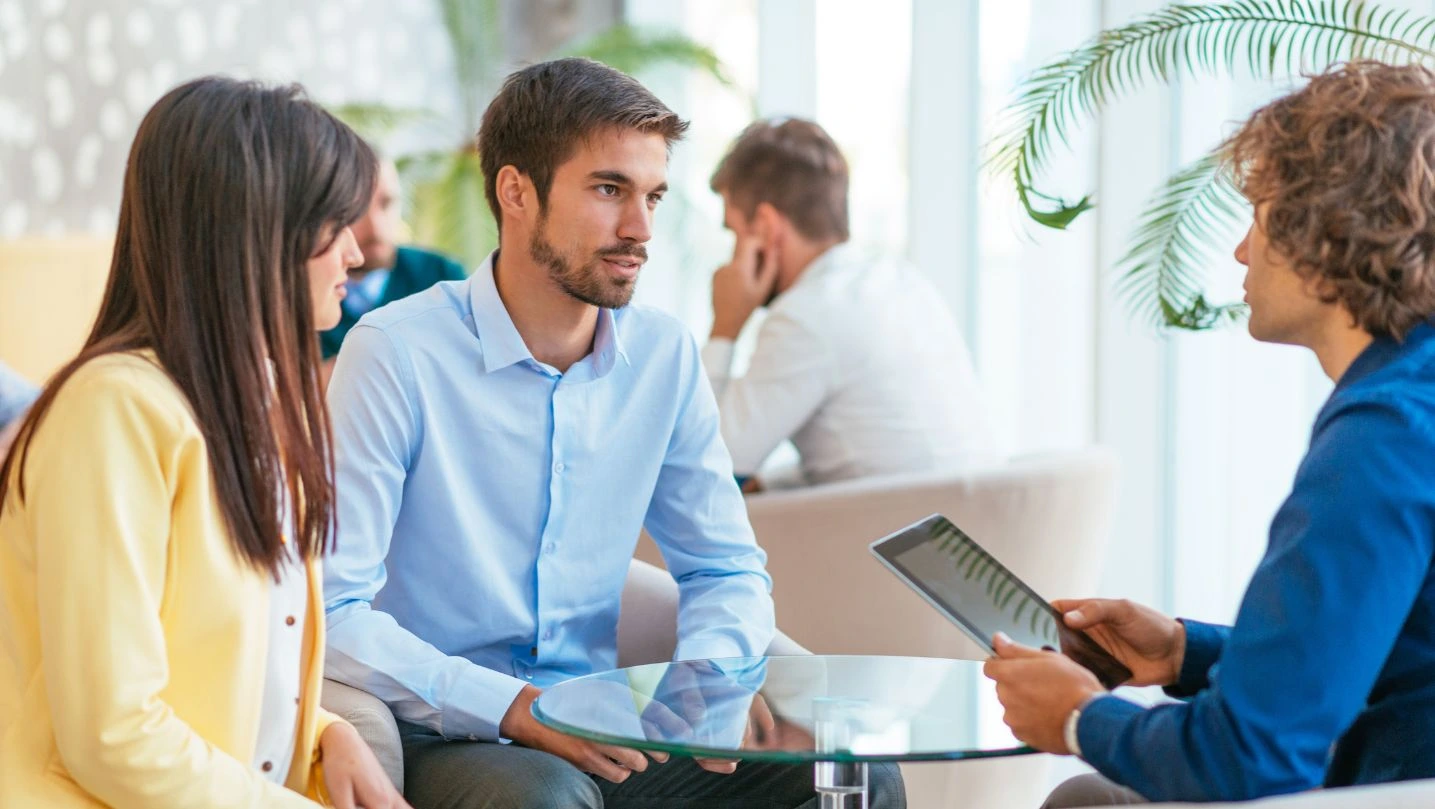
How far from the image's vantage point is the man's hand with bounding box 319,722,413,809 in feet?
5.23

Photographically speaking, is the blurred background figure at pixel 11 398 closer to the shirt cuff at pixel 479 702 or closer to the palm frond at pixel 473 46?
the shirt cuff at pixel 479 702

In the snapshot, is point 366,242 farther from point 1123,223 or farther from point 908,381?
point 1123,223

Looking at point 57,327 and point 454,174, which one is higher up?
point 454,174

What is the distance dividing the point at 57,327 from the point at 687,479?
305cm

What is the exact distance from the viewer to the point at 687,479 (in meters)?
2.25

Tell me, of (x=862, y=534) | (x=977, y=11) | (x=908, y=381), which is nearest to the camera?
(x=862, y=534)

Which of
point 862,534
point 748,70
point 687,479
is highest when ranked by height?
point 748,70

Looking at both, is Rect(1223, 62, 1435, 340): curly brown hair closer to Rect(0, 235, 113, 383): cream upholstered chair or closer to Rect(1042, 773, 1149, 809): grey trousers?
Rect(1042, 773, 1149, 809): grey trousers

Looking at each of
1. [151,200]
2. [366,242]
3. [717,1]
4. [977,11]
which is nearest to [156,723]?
[151,200]

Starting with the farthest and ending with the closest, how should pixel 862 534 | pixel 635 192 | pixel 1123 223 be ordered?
pixel 1123 223 < pixel 862 534 < pixel 635 192

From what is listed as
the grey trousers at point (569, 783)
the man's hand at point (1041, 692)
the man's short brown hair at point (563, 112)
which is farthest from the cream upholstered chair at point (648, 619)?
the man's hand at point (1041, 692)

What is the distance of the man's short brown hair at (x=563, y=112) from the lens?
7.02 ft

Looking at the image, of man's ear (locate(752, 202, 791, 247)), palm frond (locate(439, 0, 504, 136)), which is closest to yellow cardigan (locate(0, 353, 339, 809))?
man's ear (locate(752, 202, 791, 247))

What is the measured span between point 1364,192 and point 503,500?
117cm
